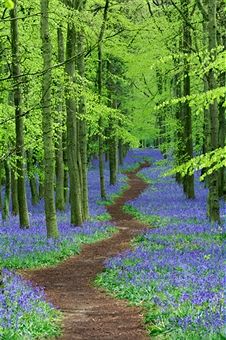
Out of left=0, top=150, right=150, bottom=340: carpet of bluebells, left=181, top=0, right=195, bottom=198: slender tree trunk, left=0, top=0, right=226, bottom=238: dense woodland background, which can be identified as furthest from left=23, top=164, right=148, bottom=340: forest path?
left=181, top=0, right=195, bottom=198: slender tree trunk

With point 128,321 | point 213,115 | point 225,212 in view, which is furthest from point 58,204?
point 128,321

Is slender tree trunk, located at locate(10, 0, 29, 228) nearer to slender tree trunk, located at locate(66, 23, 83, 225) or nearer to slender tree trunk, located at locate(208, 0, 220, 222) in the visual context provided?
slender tree trunk, located at locate(66, 23, 83, 225)

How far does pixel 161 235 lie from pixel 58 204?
8.49 metres

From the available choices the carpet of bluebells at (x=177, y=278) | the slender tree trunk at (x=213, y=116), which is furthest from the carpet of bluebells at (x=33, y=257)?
the slender tree trunk at (x=213, y=116)

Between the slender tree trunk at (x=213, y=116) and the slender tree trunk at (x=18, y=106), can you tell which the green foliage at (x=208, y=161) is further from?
the slender tree trunk at (x=213, y=116)

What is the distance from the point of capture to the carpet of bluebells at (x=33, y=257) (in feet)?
24.2

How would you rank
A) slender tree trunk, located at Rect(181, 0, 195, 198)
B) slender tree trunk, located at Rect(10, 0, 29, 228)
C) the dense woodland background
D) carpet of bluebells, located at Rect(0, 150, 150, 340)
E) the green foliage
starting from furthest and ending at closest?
1. slender tree trunk, located at Rect(181, 0, 195, 198)
2. slender tree trunk, located at Rect(10, 0, 29, 228)
3. the dense woodland background
4. carpet of bluebells, located at Rect(0, 150, 150, 340)
5. the green foliage

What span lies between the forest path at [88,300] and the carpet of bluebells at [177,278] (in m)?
0.29

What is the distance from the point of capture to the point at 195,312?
7359mm

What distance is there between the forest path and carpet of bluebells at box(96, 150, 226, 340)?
287 mm

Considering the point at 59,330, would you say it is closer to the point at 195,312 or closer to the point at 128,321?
the point at 128,321

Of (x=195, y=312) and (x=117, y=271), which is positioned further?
(x=117, y=271)

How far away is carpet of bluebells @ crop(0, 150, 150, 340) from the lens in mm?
7369

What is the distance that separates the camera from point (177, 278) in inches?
396
